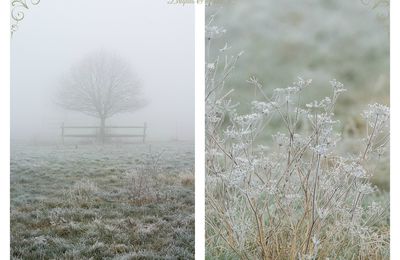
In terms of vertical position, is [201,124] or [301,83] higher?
[301,83]

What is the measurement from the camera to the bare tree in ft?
15.4

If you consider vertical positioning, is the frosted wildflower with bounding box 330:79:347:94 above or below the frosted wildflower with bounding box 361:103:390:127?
above

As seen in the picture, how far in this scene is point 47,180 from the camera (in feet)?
15.3

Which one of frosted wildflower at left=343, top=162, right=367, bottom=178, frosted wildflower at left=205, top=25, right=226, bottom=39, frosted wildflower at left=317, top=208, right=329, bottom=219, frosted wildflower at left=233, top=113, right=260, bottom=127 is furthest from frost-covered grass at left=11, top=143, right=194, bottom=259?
frosted wildflower at left=343, top=162, right=367, bottom=178

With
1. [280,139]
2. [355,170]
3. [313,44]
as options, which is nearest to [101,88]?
[280,139]

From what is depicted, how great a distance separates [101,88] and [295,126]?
159 centimetres

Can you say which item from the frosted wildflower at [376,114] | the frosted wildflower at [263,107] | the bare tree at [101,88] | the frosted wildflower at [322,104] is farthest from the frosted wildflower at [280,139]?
the bare tree at [101,88]

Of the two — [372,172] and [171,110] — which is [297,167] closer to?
[372,172]

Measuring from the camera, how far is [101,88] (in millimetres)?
4699
